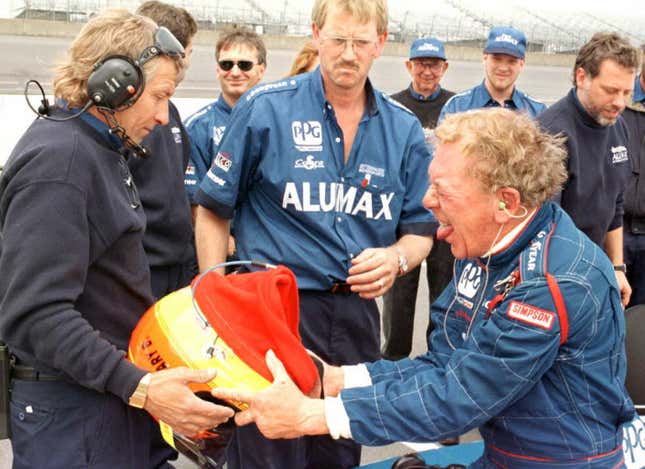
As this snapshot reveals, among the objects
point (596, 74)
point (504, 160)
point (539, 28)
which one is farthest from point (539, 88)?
Answer: point (504, 160)

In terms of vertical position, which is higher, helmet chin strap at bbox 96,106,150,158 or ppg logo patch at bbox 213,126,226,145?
helmet chin strap at bbox 96,106,150,158

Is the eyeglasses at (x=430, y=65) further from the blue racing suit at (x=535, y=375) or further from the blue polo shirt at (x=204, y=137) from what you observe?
the blue racing suit at (x=535, y=375)

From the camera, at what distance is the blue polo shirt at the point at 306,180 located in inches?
113

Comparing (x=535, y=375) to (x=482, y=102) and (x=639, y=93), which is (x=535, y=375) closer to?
(x=639, y=93)

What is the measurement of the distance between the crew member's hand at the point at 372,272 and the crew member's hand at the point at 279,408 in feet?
2.21

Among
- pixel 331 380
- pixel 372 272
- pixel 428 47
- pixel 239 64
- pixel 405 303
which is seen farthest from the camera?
pixel 428 47

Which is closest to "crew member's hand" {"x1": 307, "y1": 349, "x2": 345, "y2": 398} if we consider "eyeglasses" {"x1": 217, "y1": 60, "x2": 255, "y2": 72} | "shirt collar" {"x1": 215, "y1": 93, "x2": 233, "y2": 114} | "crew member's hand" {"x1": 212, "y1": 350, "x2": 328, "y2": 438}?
"crew member's hand" {"x1": 212, "y1": 350, "x2": 328, "y2": 438}

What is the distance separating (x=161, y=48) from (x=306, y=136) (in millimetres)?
824

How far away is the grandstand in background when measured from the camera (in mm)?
30359

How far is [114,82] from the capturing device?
199cm

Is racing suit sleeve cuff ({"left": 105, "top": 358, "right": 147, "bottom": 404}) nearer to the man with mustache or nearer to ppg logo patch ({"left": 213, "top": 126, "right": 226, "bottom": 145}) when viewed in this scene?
ppg logo patch ({"left": 213, "top": 126, "right": 226, "bottom": 145})

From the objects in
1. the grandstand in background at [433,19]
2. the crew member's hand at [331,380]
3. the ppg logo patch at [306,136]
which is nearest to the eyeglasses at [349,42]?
the ppg logo patch at [306,136]

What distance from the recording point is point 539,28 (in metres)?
47.3

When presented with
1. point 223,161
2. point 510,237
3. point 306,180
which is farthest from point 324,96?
point 510,237
